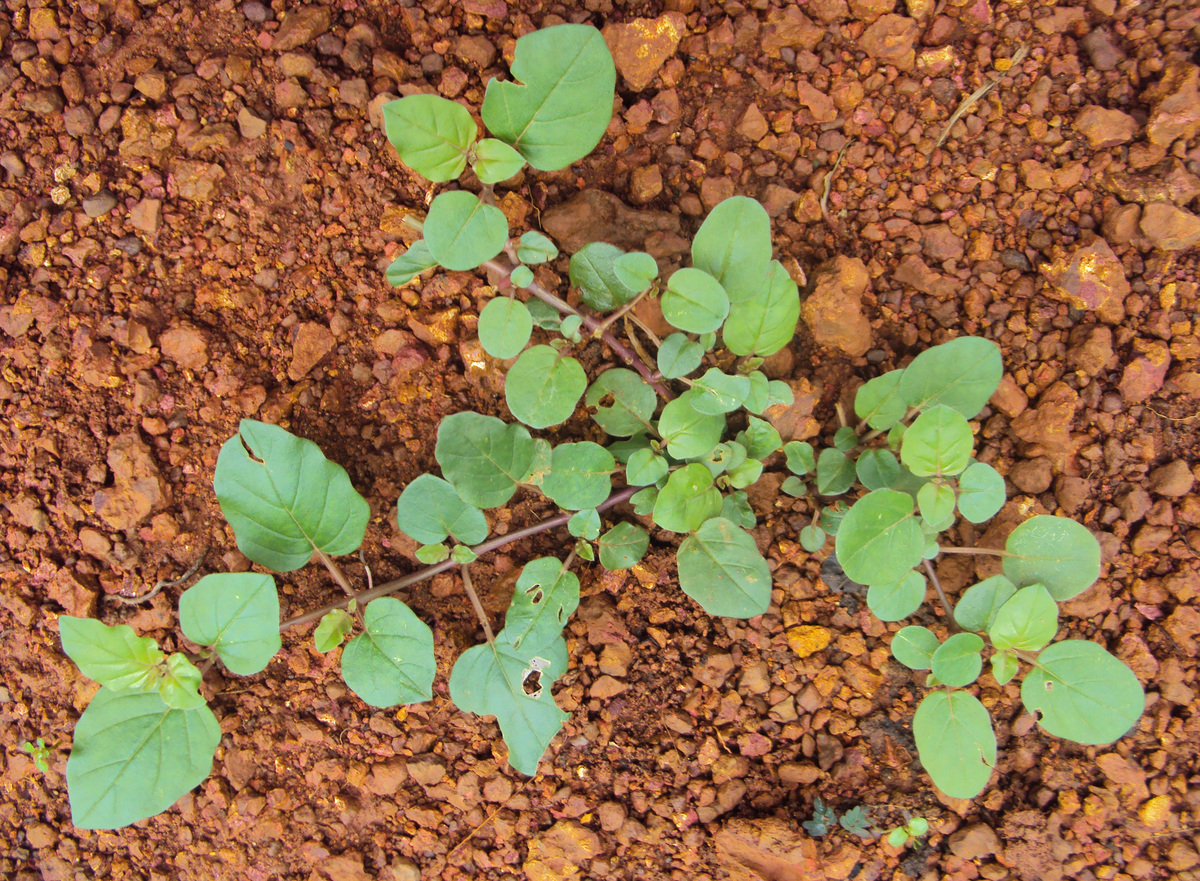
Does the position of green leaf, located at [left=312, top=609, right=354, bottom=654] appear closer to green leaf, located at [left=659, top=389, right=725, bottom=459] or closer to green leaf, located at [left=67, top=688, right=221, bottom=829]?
green leaf, located at [left=67, top=688, right=221, bottom=829]

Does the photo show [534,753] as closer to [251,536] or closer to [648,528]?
[648,528]

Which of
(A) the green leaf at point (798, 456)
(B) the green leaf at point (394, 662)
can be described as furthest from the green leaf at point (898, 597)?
(B) the green leaf at point (394, 662)

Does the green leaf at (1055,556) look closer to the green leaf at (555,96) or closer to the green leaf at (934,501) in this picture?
the green leaf at (934,501)

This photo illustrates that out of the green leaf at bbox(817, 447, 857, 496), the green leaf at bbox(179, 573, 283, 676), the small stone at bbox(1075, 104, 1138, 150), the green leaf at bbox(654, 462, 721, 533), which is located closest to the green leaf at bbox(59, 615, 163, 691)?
the green leaf at bbox(179, 573, 283, 676)

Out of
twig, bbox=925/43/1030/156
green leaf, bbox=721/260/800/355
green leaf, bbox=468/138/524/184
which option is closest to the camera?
green leaf, bbox=468/138/524/184

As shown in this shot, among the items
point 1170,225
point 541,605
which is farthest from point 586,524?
point 1170,225

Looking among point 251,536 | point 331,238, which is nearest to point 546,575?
point 251,536
